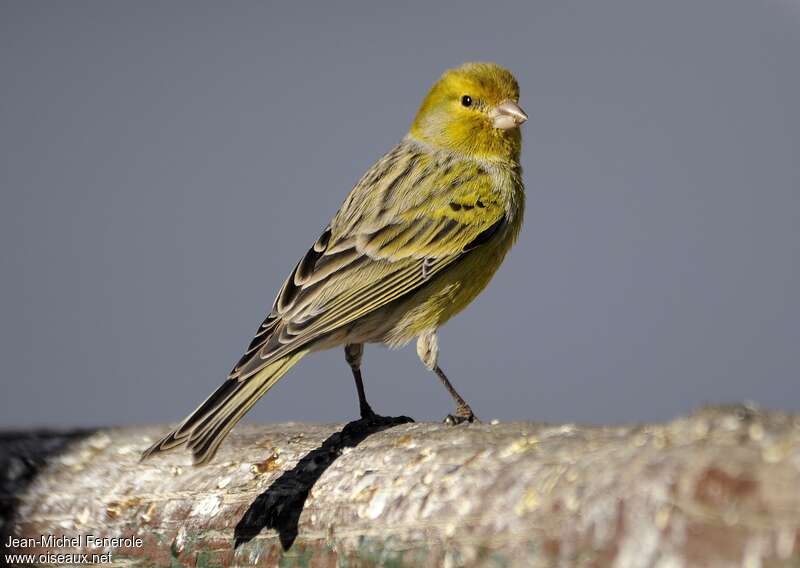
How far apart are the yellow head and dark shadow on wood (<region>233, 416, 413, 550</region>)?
7.39ft

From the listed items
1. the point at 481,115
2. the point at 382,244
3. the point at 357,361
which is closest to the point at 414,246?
the point at 382,244

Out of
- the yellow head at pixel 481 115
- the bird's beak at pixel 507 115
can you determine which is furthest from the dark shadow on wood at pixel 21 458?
the bird's beak at pixel 507 115

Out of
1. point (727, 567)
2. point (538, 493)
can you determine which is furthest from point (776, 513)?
point (538, 493)

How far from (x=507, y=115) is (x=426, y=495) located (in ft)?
10.1

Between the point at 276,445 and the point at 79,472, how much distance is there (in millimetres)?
1077

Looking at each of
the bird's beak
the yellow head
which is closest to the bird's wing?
the yellow head

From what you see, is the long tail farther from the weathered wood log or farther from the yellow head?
the yellow head

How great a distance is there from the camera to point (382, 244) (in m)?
5.51

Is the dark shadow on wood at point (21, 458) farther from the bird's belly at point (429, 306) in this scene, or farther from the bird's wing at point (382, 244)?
the bird's belly at point (429, 306)

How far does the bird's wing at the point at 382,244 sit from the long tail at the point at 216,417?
0.07m

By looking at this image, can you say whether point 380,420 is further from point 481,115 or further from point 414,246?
point 481,115

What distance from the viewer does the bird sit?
4863 millimetres

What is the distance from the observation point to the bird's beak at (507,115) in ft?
20.1

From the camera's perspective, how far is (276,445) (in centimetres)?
473
